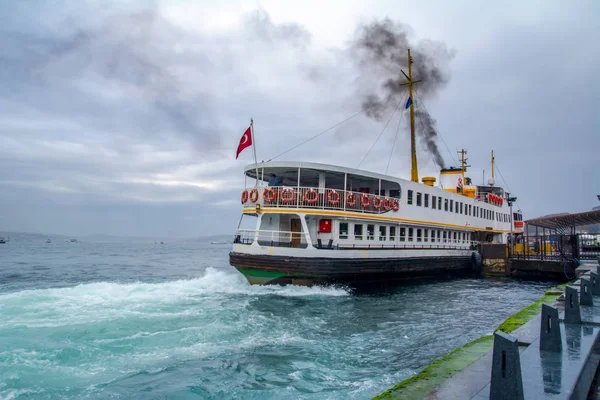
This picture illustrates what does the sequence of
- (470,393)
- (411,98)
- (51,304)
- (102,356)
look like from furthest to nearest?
(411,98) < (51,304) < (102,356) < (470,393)

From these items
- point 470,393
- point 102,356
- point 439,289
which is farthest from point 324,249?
point 470,393

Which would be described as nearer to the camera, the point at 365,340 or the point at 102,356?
the point at 102,356

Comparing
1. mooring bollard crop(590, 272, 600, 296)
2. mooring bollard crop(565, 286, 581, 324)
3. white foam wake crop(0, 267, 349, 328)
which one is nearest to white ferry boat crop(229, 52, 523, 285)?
white foam wake crop(0, 267, 349, 328)

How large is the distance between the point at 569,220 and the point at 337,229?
16880mm

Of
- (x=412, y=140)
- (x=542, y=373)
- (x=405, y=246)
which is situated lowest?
(x=542, y=373)

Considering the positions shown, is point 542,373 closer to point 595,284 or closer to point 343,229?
point 595,284

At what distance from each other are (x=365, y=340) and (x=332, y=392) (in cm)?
376

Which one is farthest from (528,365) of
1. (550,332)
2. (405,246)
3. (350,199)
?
(405,246)

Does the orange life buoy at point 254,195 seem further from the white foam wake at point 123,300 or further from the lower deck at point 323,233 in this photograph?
the white foam wake at point 123,300

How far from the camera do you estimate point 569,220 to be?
1043 inches

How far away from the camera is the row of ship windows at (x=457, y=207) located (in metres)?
24.8

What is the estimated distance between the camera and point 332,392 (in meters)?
7.45

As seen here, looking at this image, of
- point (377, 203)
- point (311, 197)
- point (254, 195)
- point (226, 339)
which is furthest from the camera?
point (377, 203)

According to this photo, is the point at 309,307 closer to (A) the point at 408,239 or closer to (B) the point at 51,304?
(B) the point at 51,304
